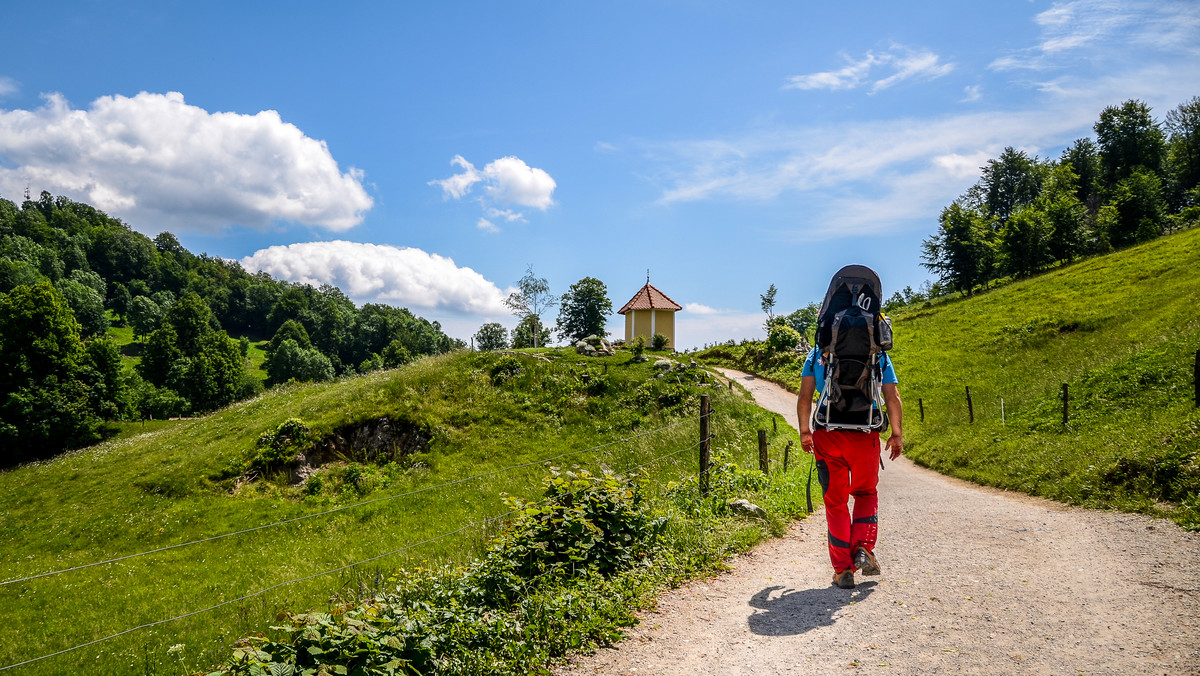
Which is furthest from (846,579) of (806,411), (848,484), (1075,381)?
(1075,381)

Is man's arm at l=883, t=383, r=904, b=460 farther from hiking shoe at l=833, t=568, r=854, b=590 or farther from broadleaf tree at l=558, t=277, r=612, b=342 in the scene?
broadleaf tree at l=558, t=277, r=612, b=342

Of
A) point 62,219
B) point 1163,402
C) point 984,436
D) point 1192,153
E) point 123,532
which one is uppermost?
point 62,219

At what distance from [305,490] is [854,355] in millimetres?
23060

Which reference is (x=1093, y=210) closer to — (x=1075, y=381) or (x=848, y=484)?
(x=1075, y=381)

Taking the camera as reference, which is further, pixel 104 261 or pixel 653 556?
pixel 104 261

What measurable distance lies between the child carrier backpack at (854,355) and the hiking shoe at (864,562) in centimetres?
126

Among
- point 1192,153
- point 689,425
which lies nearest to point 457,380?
point 689,425

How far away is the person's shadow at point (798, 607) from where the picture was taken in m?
4.75

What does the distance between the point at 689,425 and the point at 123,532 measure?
2071 cm

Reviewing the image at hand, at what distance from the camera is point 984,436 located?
1755 cm

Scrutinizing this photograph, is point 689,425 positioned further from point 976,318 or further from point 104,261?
point 104,261

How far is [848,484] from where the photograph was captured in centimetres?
553

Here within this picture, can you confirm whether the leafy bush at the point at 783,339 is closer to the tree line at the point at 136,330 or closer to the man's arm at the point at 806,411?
Result: the tree line at the point at 136,330

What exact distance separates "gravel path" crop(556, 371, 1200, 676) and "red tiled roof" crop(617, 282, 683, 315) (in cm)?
4366
